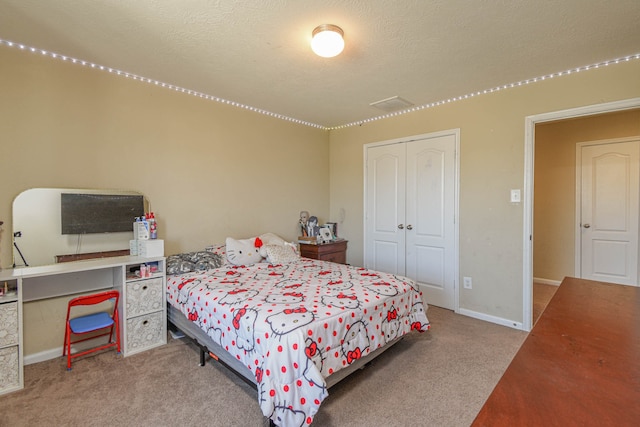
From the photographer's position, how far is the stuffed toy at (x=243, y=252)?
129 inches

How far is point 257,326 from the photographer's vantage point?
184cm

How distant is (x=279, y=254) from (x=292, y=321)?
1.67 meters

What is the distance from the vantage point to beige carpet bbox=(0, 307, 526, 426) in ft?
6.11

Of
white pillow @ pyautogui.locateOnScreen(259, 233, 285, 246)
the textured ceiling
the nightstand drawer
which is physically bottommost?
the nightstand drawer

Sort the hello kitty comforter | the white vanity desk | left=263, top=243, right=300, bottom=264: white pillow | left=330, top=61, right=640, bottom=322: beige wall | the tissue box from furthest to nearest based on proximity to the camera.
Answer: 1. left=263, top=243, right=300, bottom=264: white pillow
2. left=330, top=61, right=640, bottom=322: beige wall
3. the tissue box
4. the white vanity desk
5. the hello kitty comforter

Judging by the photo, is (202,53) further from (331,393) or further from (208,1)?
(331,393)

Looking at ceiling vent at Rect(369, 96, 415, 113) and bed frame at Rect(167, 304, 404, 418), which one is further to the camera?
ceiling vent at Rect(369, 96, 415, 113)

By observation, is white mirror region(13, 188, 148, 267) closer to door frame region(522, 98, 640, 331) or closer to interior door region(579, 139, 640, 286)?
door frame region(522, 98, 640, 331)

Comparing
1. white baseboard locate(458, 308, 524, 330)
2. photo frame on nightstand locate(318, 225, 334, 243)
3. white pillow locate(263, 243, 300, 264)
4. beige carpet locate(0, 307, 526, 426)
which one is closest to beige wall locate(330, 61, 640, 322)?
white baseboard locate(458, 308, 524, 330)

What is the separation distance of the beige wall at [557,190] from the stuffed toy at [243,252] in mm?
4392

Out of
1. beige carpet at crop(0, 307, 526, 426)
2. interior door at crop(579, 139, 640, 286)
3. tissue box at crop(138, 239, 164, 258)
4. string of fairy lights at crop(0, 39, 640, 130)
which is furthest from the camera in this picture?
interior door at crop(579, 139, 640, 286)

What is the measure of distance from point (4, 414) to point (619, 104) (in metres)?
5.05

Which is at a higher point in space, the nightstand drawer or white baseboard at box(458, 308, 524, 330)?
the nightstand drawer

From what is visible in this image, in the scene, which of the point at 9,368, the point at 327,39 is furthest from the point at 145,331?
the point at 327,39
